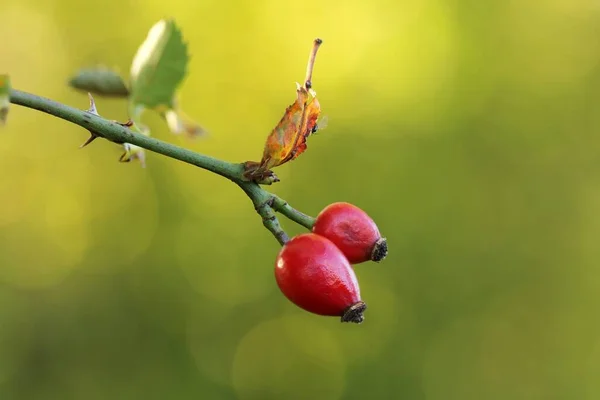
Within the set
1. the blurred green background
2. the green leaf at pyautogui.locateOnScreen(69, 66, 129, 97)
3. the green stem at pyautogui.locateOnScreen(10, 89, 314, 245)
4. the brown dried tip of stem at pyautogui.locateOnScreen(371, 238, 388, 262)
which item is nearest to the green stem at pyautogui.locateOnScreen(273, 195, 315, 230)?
the green stem at pyautogui.locateOnScreen(10, 89, 314, 245)

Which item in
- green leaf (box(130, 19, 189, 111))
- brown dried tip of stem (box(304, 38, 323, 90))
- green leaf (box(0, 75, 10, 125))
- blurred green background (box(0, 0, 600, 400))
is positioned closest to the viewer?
green leaf (box(0, 75, 10, 125))

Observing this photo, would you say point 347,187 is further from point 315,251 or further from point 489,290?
point 315,251

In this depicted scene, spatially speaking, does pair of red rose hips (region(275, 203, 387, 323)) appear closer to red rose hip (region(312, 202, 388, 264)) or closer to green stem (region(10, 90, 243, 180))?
red rose hip (region(312, 202, 388, 264))

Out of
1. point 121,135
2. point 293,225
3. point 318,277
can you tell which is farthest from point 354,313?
point 293,225

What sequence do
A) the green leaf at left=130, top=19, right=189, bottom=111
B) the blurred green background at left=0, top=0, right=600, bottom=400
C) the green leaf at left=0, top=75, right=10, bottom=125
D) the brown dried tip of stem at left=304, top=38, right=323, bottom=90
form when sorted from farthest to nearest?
the blurred green background at left=0, top=0, right=600, bottom=400
the green leaf at left=130, top=19, right=189, bottom=111
the brown dried tip of stem at left=304, top=38, right=323, bottom=90
the green leaf at left=0, top=75, right=10, bottom=125

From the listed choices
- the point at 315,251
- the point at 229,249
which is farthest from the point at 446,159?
the point at 315,251

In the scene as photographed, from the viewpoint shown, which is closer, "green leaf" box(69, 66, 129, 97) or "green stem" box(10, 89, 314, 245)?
"green stem" box(10, 89, 314, 245)
